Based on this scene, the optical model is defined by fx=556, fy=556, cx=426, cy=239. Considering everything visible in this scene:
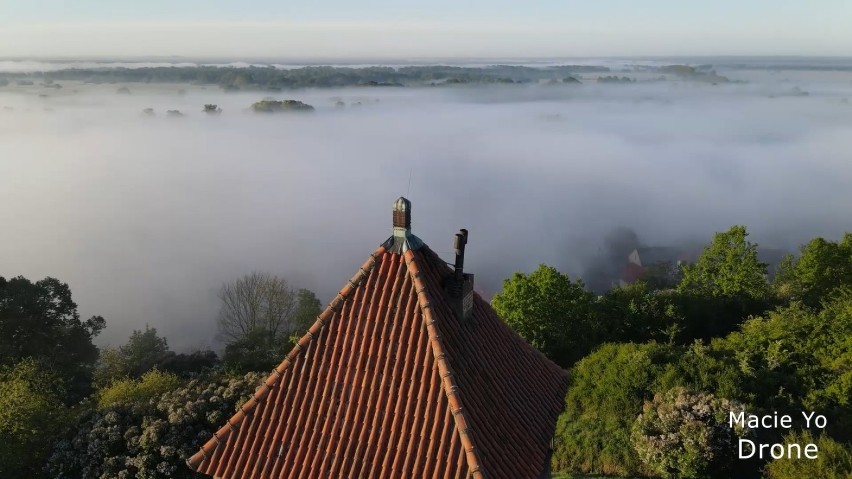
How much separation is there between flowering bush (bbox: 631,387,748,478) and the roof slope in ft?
45.6

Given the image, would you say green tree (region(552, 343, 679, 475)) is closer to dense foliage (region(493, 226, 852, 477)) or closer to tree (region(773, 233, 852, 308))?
dense foliage (region(493, 226, 852, 477))

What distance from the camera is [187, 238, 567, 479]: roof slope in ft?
27.5

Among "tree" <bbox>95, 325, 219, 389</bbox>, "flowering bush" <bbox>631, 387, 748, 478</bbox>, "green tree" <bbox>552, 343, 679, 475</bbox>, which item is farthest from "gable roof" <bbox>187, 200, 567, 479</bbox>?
"tree" <bbox>95, 325, 219, 389</bbox>

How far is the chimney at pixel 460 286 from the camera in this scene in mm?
9844

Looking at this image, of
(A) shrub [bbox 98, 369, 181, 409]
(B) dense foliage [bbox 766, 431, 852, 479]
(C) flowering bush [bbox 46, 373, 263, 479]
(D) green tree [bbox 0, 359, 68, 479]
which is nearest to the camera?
(B) dense foliage [bbox 766, 431, 852, 479]

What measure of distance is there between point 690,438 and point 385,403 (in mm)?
16782

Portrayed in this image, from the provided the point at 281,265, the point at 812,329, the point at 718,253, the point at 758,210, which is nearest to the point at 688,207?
the point at 758,210

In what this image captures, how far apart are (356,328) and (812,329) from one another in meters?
29.7

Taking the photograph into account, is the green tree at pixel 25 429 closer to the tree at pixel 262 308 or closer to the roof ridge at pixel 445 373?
the roof ridge at pixel 445 373

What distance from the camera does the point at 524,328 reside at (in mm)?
35594

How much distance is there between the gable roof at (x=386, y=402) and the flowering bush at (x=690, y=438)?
13.7 metres

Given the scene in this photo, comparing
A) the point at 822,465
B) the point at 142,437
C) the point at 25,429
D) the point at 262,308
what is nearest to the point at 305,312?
the point at 262,308

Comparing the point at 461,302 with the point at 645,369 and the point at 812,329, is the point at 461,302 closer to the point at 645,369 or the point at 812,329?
the point at 645,369

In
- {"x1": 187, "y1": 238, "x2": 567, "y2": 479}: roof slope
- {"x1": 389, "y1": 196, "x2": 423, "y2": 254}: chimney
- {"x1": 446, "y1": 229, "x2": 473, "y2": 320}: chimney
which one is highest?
{"x1": 389, "y1": 196, "x2": 423, "y2": 254}: chimney
